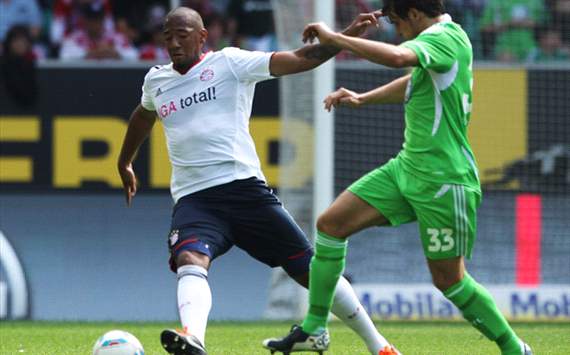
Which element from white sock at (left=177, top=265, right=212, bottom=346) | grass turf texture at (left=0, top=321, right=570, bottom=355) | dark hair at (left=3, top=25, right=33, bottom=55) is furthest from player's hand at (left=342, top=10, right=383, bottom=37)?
dark hair at (left=3, top=25, right=33, bottom=55)

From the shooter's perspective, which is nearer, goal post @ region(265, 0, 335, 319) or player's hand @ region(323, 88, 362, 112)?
player's hand @ region(323, 88, 362, 112)

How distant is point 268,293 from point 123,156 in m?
5.13

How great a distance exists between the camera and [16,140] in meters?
12.2

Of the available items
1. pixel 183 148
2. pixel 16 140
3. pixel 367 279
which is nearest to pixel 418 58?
pixel 183 148

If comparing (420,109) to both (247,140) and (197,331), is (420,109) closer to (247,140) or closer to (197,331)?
(247,140)

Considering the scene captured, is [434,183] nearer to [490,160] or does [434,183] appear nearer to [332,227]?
[332,227]

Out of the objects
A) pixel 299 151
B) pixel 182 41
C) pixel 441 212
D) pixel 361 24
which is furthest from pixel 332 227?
pixel 299 151

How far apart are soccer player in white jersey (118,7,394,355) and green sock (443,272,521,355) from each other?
0.62 m

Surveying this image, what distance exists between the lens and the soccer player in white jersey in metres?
6.59

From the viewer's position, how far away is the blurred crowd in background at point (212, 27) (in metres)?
12.3

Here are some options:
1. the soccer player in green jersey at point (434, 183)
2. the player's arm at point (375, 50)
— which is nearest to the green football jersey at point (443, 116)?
the soccer player in green jersey at point (434, 183)

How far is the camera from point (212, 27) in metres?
13.5

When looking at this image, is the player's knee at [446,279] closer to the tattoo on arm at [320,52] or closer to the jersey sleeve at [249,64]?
the tattoo on arm at [320,52]

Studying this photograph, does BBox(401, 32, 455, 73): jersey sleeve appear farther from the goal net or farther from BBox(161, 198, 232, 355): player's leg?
the goal net
